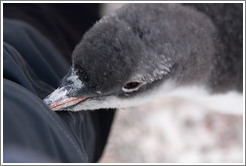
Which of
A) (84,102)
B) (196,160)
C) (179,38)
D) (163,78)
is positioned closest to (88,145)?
(84,102)

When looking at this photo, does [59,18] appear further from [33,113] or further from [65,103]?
[33,113]

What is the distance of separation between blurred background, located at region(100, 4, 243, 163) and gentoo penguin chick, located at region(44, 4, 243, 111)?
0.91 meters

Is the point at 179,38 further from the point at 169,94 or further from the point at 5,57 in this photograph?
the point at 5,57

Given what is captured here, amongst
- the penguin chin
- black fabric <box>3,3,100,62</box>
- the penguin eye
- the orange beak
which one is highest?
black fabric <box>3,3,100,62</box>

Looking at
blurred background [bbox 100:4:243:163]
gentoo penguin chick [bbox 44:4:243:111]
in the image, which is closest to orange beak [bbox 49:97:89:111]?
gentoo penguin chick [bbox 44:4:243:111]

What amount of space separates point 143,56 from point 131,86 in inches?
4.5

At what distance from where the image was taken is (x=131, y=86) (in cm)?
106

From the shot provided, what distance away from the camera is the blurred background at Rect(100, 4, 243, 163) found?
209 centimetres

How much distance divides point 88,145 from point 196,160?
1079 mm

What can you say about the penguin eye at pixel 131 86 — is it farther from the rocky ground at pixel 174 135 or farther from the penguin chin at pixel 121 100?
the rocky ground at pixel 174 135

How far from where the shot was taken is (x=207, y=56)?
1.17m

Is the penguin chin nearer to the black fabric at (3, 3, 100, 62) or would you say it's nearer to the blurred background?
the black fabric at (3, 3, 100, 62)

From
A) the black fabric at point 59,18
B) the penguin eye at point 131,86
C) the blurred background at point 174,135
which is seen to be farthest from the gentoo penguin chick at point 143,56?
the blurred background at point 174,135

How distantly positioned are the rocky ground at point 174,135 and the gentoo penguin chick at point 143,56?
35.7 inches
